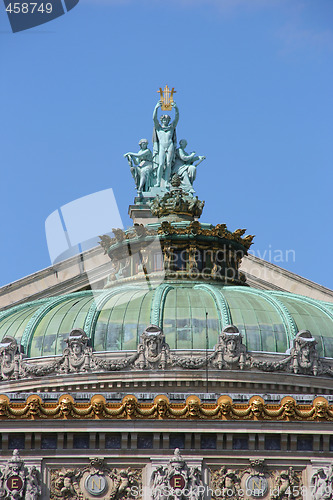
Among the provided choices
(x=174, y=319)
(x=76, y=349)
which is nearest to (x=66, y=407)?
(x=76, y=349)

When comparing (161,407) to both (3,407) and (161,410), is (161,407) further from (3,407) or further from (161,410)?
(3,407)

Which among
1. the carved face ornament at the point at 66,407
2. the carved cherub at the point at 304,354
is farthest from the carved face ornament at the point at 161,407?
the carved cherub at the point at 304,354

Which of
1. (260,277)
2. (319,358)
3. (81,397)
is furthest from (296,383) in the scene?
(260,277)

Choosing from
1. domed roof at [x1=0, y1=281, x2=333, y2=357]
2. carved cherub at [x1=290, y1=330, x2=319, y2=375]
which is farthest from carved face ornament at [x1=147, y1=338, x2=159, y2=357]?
carved cherub at [x1=290, y1=330, x2=319, y2=375]

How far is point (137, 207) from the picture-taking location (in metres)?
127

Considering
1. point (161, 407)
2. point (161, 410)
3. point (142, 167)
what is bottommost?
point (161, 410)

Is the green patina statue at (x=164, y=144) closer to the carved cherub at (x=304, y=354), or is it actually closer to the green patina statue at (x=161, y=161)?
the green patina statue at (x=161, y=161)

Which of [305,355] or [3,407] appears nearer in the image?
[3,407]

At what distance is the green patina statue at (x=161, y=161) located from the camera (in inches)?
5123

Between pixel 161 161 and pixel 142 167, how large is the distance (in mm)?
1336

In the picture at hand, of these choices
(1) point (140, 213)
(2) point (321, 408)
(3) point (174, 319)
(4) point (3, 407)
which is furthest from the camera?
(1) point (140, 213)

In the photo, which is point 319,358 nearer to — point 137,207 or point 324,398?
point 324,398

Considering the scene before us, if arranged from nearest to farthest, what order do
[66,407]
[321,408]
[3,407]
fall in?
[66,407], [3,407], [321,408]

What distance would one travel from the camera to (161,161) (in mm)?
130500
